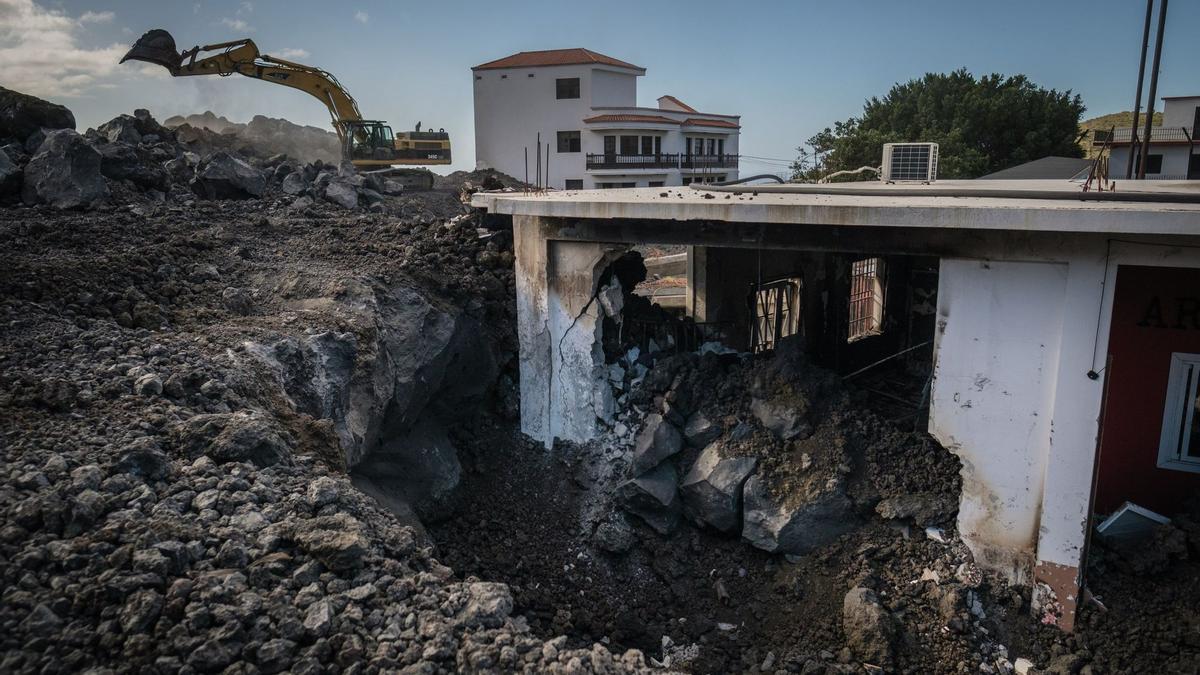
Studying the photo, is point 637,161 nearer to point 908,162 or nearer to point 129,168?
point 908,162

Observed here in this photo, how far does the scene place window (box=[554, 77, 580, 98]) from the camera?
34781 millimetres

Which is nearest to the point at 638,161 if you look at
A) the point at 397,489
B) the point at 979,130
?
the point at 979,130

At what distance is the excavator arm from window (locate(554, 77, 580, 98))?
45.8ft

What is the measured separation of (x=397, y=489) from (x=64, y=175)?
632 centimetres

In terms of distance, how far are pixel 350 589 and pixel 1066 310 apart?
6.03m

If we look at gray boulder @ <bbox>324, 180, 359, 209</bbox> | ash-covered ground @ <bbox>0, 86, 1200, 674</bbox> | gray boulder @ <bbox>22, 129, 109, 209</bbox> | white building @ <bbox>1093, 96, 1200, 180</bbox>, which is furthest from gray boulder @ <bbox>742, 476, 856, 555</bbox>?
white building @ <bbox>1093, 96, 1200, 180</bbox>

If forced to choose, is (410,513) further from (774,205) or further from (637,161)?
(637,161)

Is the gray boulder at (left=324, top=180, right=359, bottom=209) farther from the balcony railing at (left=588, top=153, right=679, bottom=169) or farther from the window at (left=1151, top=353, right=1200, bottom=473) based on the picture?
the balcony railing at (left=588, top=153, right=679, bottom=169)

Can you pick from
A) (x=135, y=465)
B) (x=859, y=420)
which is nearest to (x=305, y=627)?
(x=135, y=465)

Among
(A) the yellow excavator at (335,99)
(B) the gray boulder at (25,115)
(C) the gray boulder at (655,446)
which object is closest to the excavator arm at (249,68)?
(A) the yellow excavator at (335,99)

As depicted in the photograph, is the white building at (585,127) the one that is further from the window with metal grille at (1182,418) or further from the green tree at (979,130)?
the window with metal grille at (1182,418)

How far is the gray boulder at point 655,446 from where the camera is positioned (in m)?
9.12

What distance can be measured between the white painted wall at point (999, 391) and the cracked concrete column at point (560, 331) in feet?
12.6

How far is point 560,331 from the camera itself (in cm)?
1006
